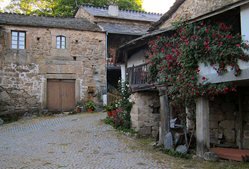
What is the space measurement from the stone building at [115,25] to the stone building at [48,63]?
1.36m

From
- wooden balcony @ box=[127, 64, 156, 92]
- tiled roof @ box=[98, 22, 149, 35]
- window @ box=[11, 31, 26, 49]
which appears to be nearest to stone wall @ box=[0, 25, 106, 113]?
window @ box=[11, 31, 26, 49]

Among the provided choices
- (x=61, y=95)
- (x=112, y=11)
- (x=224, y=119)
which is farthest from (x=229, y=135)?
(x=112, y=11)

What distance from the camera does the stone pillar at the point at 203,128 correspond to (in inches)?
323

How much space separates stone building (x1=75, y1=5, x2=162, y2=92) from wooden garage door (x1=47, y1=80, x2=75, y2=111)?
3.27m

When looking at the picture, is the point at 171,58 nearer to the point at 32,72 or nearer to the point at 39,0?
the point at 32,72

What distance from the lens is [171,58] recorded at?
904 centimetres

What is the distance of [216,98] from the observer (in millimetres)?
10133

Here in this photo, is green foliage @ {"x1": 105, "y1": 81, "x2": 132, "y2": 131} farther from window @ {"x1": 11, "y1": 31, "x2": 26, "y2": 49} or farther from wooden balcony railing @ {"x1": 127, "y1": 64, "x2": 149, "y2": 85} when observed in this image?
window @ {"x1": 11, "y1": 31, "x2": 26, "y2": 49}

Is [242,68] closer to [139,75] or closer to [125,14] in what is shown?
[139,75]

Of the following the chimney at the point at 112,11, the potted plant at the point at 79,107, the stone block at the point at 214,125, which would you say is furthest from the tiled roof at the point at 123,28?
the stone block at the point at 214,125

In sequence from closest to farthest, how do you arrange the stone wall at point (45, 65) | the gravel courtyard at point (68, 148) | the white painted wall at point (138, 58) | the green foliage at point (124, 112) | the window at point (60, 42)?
1. the gravel courtyard at point (68, 148)
2. the green foliage at point (124, 112)
3. the white painted wall at point (138, 58)
4. the stone wall at point (45, 65)
5. the window at point (60, 42)

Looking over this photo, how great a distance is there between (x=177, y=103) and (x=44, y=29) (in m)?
11.9

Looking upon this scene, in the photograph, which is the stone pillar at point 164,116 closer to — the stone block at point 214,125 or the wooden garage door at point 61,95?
the stone block at point 214,125

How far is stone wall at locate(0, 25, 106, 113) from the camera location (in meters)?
17.4
